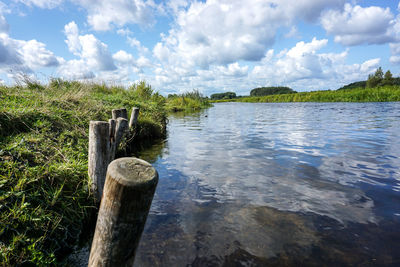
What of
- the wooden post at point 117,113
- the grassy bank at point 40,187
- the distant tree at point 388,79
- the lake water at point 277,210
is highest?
the distant tree at point 388,79

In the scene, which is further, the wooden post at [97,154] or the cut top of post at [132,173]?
the wooden post at [97,154]

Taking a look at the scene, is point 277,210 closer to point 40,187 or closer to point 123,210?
point 123,210

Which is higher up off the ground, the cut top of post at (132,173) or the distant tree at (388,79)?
the distant tree at (388,79)

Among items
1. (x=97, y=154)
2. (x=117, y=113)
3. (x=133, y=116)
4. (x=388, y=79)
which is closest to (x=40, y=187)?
(x=97, y=154)

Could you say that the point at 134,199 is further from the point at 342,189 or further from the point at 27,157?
the point at 342,189

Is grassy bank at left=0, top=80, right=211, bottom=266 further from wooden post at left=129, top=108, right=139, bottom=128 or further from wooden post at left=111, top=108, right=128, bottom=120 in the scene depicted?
wooden post at left=129, top=108, right=139, bottom=128

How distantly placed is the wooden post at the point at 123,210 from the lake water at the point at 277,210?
1595 mm

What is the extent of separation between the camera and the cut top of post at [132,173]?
5.05 ft

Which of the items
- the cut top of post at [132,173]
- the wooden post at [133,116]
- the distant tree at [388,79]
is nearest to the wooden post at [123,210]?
the cut top of post at [132,173]

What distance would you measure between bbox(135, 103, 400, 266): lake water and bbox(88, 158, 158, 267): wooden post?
1595mm

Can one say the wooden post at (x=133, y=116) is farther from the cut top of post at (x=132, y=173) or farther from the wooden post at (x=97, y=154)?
the cut top of post at (x=132, y=173)

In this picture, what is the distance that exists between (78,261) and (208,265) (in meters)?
1.79

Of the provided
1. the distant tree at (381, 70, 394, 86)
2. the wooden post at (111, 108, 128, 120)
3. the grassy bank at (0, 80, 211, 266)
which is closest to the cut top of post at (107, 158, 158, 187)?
the grassy bank at (0, 80, 211, 266)

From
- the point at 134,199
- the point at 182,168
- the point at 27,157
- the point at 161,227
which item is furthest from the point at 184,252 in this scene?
the point at 182,168
